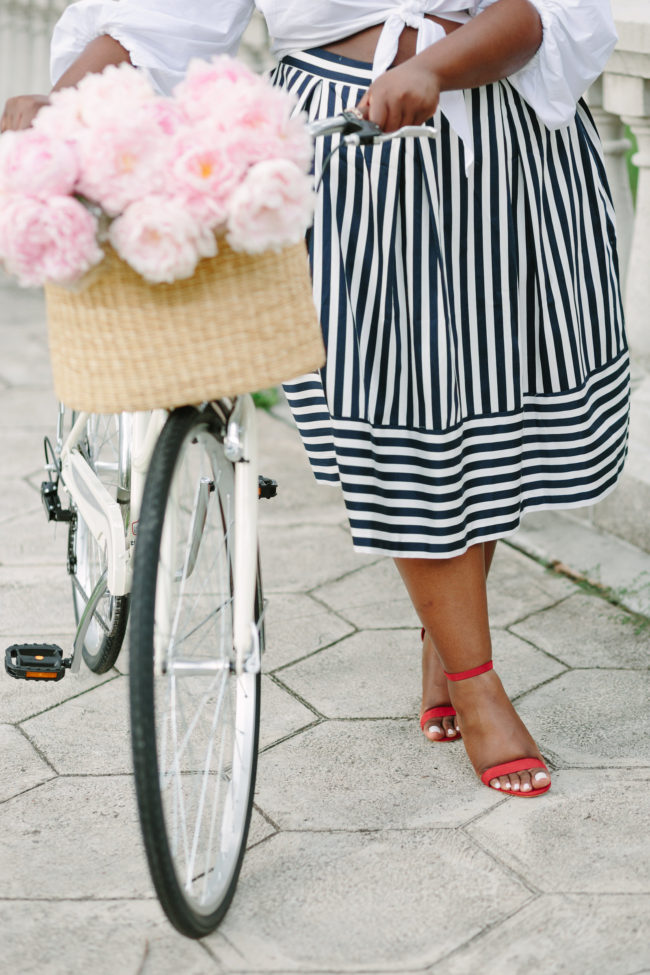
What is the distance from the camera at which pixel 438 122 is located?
5.92 ft

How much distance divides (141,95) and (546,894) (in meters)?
1.27

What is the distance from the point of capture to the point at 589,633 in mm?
2594

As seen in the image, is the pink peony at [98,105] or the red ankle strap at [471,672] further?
the red ankle strap at [471,672]

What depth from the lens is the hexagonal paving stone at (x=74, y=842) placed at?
1.84 meters

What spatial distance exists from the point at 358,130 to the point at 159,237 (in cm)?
39

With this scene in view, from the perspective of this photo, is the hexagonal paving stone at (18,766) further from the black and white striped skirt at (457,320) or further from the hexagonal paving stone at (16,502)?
the hexagonal paving stone at (16,502)

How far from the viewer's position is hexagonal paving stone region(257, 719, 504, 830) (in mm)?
1998

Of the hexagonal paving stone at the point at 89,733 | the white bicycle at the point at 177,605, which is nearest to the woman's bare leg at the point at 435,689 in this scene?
Result: the white bicycle at the point at 177,605

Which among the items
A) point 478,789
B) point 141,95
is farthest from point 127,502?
point 141,95

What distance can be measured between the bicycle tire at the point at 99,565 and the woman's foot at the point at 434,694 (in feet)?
1.88

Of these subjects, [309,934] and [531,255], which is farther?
[531,255]

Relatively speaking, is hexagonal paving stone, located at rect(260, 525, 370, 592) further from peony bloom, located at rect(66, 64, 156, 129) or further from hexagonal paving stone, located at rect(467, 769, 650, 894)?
peony bloom, located at rect(66, 64, 156, 129)

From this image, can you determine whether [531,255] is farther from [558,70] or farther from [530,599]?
[530,599]

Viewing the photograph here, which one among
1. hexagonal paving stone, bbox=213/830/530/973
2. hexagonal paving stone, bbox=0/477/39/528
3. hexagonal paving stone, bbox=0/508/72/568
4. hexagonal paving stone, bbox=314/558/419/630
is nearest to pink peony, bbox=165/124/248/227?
hexagonal paving stone, bbox=213/830/530/973
